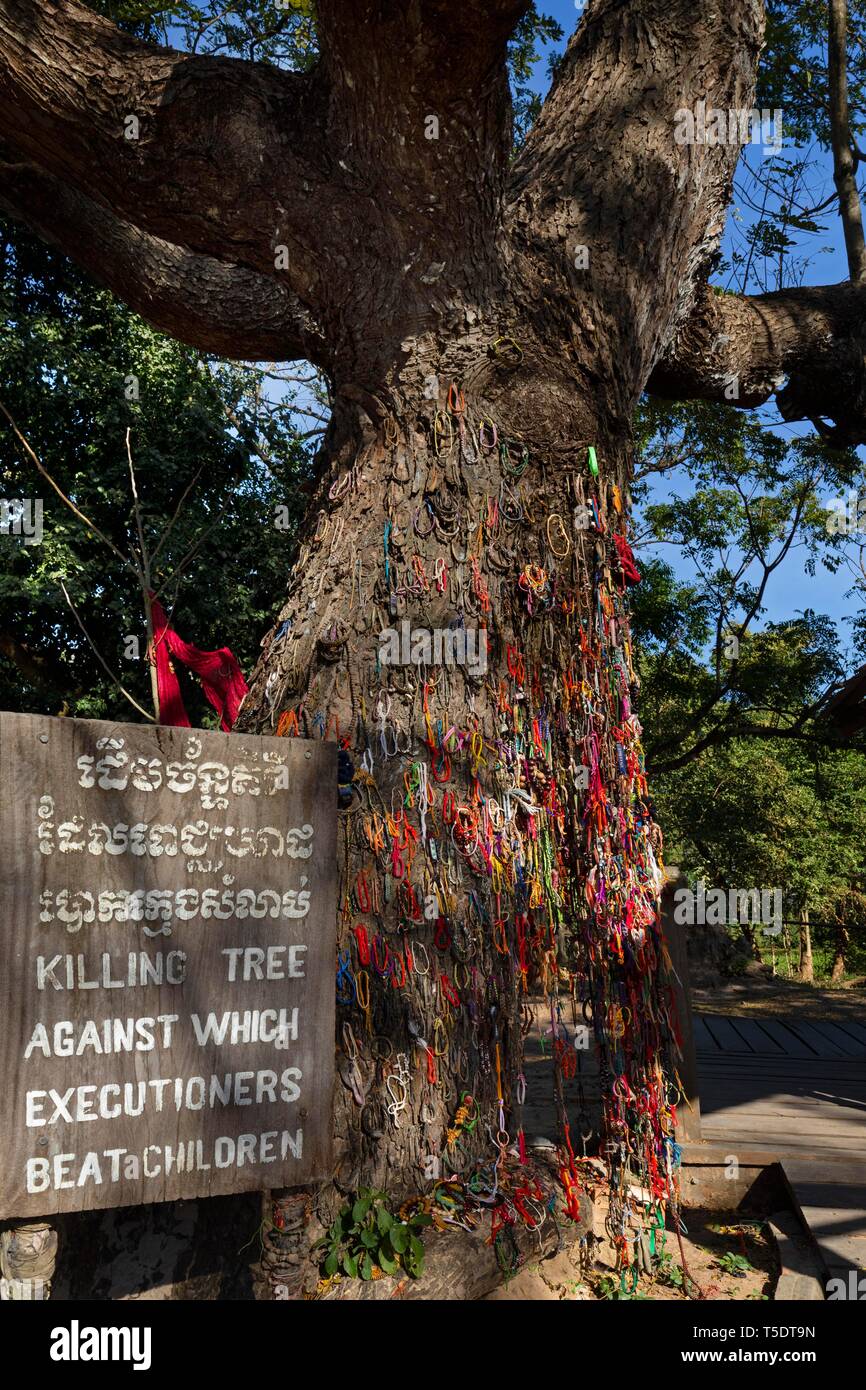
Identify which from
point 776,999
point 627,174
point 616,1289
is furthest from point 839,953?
point 627,174

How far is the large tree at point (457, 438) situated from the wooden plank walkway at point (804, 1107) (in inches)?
28.9

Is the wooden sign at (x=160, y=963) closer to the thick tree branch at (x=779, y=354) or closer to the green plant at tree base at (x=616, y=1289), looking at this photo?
the green plant at tree base at (x=616, y=1289)

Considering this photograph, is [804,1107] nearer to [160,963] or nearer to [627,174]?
[160,963]

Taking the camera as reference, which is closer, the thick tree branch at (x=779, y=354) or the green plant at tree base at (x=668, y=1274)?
the green plant at tree base at (x=668, y=1274)

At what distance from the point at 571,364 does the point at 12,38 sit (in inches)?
94.8

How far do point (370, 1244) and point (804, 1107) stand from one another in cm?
364

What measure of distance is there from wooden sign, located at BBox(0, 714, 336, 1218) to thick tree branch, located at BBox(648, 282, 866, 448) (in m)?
4.12

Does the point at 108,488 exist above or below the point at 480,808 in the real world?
above

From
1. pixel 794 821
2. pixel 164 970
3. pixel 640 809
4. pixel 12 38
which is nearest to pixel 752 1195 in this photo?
pixel 640 809

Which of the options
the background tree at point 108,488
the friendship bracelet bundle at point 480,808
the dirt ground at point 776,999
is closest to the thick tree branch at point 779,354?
the friendship bracelet bundle at point 480,808

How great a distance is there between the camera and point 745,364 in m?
6.07

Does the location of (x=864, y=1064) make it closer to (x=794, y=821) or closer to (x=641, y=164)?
(x=641, y=164)

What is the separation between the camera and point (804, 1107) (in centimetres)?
597

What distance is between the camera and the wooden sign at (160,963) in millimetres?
2266
